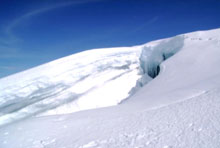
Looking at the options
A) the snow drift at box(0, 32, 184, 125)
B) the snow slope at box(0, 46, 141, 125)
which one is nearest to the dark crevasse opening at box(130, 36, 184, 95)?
the snow drift at box(0, 32, 184, 125)

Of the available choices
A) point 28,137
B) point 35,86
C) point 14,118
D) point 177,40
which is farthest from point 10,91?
point 177,40

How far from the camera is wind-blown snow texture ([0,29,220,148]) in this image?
2.03m

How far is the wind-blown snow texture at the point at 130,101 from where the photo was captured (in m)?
2.03

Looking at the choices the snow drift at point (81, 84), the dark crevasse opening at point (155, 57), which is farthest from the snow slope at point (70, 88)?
the dark crevasse opening at point (155, 57)

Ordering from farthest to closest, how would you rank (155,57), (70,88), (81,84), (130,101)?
(155,57), (81,84), (70,88), (130,101)

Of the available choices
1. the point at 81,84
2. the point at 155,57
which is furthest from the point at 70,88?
the point at 155,57

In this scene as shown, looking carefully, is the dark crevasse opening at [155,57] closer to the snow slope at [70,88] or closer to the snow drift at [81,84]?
the snow drift at [81,84]

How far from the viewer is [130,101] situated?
3.77m

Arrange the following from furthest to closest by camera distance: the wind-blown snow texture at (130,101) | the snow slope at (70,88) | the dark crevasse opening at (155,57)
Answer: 1. the dark crevasse opening at (155,57)
2. the snow slope at (70,88)
3. the wind-blown snow texture at (130,101)

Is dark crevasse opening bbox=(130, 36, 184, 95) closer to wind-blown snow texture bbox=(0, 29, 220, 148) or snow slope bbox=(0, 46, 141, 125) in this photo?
wind-blown snow texture bbox=(0, 29, 220, 148)

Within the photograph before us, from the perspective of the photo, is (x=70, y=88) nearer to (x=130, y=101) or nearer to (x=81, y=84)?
(x=81, y=84)

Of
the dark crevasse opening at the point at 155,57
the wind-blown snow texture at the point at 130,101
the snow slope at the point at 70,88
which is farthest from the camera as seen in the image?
the dark crevasse opening at the point at 155,57

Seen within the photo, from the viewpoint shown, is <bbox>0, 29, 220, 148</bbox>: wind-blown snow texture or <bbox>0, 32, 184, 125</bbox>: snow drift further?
<bbox>0, 32, 184, 125</bbox>: snow drift

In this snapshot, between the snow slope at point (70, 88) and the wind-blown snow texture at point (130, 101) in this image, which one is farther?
the snow slope at point (70, 88)
